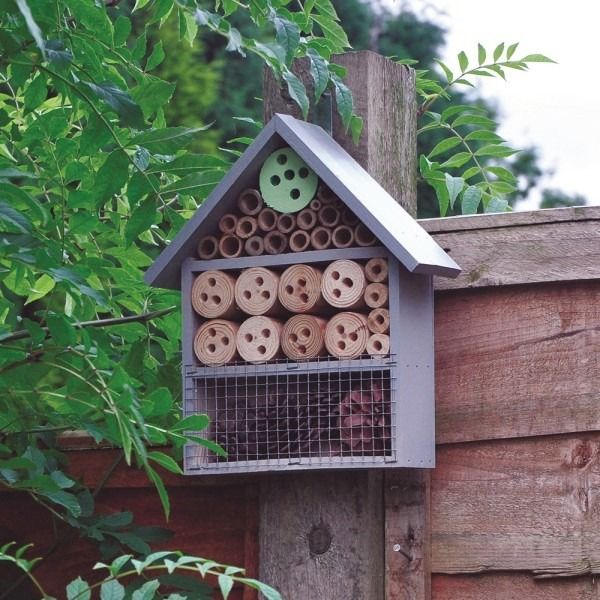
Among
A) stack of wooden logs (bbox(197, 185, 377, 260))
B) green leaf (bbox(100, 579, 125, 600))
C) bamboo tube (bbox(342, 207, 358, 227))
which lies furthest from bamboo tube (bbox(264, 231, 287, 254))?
green leaf (bbox(100, 579, 125, 600))

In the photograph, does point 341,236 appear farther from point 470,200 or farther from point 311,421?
point 470,200

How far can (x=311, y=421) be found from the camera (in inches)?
79.6

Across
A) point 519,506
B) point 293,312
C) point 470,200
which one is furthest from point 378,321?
point 470,200

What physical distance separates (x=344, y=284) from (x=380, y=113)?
0.36 metres

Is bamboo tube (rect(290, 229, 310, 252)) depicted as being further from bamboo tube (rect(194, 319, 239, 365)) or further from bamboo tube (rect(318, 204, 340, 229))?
bamboo tube (rect(194, 319, 239, 365))

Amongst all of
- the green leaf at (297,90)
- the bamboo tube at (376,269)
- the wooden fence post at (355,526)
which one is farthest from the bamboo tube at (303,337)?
the green leaf at (297,90)

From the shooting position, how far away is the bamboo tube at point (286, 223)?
6.82ft

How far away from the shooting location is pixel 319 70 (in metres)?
2.01

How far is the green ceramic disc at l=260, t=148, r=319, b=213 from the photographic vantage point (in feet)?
6.77

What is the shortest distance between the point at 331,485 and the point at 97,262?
0.51 m

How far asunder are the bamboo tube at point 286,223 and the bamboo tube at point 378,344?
23 cm

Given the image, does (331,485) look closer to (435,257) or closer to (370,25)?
(435,257)

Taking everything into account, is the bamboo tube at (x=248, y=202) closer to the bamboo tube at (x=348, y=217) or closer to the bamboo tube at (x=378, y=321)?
the bamboo tube at (x=348, y=217)

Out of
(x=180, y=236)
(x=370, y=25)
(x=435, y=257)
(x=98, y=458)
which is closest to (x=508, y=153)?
(x=435, y=257)
